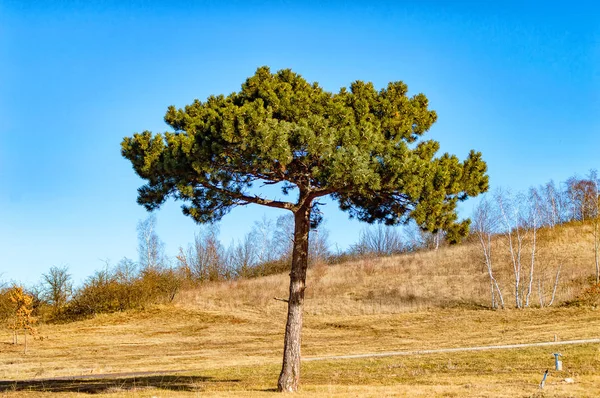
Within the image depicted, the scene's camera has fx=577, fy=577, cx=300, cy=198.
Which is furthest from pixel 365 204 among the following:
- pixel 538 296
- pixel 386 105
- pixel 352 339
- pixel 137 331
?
pixel 538 296

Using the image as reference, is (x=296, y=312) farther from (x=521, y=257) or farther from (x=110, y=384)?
(x=521, y=257)

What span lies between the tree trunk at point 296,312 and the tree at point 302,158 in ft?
0.08

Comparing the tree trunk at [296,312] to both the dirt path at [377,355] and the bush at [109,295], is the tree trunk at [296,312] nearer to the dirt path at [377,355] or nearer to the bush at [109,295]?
the dirt path at [377,355]

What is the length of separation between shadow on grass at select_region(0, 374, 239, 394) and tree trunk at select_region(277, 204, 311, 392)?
2532 millimetres

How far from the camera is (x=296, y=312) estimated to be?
1374cm

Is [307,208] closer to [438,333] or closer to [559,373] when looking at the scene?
[559,373]

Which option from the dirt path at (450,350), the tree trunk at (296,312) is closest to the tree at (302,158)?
the tree trunk at (296,312)

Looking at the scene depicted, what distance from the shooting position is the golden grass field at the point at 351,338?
48.4 ft

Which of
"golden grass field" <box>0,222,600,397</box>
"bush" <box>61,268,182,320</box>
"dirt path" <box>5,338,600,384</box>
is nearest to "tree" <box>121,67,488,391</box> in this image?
"golden grass field" <box>0,222,600,397</box>

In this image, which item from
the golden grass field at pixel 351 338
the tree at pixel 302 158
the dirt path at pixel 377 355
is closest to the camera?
the tree at pixel 302 158

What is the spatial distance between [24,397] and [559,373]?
43.5 feet

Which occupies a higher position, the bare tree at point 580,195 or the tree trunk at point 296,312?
the bare tree at point 580,195

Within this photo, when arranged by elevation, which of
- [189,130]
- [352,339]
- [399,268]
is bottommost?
[352,339]

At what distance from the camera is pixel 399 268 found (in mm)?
50656
